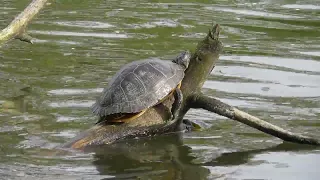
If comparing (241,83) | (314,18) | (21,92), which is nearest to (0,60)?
(21,92)

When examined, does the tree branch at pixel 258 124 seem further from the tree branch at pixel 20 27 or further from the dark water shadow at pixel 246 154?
the tree branch at pixel 20 27

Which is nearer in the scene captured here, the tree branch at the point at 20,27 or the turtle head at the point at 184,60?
the turtle head at the point at 184,60

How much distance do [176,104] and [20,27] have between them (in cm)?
259

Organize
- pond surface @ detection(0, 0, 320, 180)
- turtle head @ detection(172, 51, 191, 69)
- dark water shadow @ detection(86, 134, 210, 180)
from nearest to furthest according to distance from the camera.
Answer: dark water shadow @ detection(86, 134, 210, 180)
pond surface @ detection(0, 0, 320, 180)
turtle head @ detection(172, 51, 191, 69)

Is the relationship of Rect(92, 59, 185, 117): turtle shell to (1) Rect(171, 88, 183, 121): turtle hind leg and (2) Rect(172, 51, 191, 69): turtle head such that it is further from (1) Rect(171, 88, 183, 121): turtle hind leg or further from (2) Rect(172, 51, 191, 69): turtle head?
(2) Rect(172, 51, 191, 69): turtle head

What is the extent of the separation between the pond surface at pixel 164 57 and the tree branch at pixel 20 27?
0.49 m

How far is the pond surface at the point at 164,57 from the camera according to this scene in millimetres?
6441

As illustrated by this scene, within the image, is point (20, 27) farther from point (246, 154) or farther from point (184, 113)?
point (246, 154)

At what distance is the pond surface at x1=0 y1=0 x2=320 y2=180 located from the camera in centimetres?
644

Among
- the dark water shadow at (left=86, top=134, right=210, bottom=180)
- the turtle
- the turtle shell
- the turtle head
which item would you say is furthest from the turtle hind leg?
the turtle head

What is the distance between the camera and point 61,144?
679 centimetres

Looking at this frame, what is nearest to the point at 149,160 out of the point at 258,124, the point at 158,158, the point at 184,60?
the point at 158,158

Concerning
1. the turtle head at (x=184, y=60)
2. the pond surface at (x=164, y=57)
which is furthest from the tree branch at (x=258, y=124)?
the turtle head at (x=184, y=60)

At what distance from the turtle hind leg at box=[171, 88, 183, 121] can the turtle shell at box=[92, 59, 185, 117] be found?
102mm
